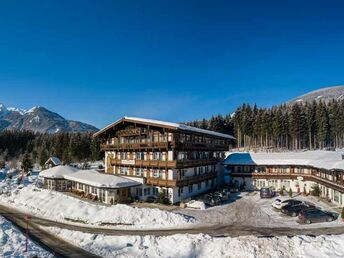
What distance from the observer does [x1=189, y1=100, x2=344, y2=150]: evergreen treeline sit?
90312mm

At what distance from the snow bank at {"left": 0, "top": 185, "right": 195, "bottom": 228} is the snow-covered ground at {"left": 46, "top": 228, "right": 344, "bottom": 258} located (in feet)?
21.6

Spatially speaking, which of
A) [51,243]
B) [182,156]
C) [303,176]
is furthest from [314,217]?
[51,243]

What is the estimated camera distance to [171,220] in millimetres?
35344

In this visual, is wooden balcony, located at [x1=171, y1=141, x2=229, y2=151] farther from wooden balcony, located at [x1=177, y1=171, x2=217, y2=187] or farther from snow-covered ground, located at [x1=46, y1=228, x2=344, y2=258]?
snow-covered ground, located at [x1=46, y1=228, x2=344, y2=258]

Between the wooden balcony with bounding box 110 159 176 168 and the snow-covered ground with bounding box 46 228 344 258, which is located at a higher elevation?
the wooden balcony with bounding box 110 159 176 168

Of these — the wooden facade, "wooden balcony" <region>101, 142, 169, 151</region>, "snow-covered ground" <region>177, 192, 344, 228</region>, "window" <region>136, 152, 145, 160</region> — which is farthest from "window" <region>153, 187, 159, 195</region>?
"snow-covered ground" <region>177, 192, 344, 228</region>

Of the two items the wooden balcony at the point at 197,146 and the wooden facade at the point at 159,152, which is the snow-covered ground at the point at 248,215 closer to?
the wooden facade at the point at 159,152

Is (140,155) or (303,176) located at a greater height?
(140,155)

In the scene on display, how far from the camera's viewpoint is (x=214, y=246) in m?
25.6

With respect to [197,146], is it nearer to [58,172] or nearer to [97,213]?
[97,213]

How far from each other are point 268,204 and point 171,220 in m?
17.6

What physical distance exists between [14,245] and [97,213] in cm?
1205

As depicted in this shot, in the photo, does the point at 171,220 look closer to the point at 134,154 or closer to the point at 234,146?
the point at 134,154

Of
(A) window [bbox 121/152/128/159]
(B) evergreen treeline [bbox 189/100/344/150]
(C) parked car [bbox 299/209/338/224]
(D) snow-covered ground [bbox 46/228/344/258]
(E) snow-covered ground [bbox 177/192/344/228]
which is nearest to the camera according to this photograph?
(D) snow-covered ground [bbox 46/228/344/258]
